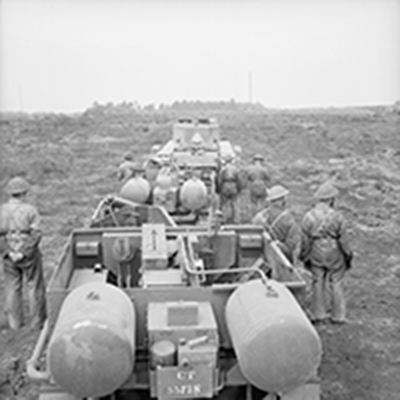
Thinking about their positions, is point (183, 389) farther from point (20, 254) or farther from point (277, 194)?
point (277, 194)

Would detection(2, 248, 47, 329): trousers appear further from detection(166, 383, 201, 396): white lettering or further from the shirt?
detection(166, 383, 201, 396): white lettering

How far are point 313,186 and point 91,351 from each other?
17.8m

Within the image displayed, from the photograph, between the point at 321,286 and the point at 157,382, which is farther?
the point at 321,286

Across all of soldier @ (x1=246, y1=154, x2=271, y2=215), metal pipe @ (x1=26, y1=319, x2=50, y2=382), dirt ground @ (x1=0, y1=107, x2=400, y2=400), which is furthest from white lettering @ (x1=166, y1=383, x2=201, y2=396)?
soldier @ (x1=246, y1=154, x2=271, y2=215)

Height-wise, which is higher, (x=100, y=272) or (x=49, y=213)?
(x=100, y=272)

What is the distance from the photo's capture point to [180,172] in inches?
Result: 426

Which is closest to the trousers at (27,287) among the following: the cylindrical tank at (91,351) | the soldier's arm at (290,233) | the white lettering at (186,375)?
the soldier's arm at (290,233)

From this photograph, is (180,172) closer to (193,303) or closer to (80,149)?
(193,303)

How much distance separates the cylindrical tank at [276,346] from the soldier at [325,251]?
390 centimetres

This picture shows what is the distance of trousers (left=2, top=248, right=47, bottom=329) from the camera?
27.6ft

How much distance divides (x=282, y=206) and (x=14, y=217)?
330cm

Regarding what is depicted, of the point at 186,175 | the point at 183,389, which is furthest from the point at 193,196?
the point at 183,389

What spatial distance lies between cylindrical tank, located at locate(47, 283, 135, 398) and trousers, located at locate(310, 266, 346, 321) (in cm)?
465

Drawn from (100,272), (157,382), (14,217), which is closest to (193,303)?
(157,382)
